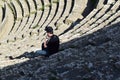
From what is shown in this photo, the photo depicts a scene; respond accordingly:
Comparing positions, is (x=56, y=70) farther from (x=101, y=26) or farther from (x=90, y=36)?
(x=101, y=26)

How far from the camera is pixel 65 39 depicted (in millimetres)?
15273

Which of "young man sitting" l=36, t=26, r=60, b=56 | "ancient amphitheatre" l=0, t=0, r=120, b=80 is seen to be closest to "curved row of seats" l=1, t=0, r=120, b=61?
"ancient amphitheatre" l=0, t=0, r=120, b=80

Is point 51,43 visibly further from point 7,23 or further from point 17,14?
point 17,14

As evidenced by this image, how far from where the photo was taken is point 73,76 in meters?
8.95

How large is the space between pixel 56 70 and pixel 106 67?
4.06ft

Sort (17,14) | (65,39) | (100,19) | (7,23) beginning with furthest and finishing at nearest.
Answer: (17,14)
(7,23)
(100,19)
(65,39)

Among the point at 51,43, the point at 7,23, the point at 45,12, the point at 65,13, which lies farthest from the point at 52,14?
the point at 51,43

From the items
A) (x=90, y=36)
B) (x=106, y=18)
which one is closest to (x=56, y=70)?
(x=90, y=36)

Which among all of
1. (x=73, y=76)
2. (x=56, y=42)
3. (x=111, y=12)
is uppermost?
(x=111, y=12)

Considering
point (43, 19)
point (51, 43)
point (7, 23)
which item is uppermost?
point (7, 23)

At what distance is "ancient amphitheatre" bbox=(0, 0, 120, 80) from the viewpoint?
9238mm

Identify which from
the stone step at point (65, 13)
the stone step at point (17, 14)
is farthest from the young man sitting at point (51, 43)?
the stone step at point (17, 14)

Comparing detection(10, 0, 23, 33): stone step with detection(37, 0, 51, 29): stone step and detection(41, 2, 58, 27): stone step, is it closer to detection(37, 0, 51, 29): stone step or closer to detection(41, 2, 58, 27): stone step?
detection(37, 0, 51, 29): stone step

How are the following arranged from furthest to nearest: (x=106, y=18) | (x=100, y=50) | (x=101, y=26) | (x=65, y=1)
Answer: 1. (x=65, y=1)
2. (x=106, y=18)
3. (x=101, y=26)
4. (x=100, y=50)
